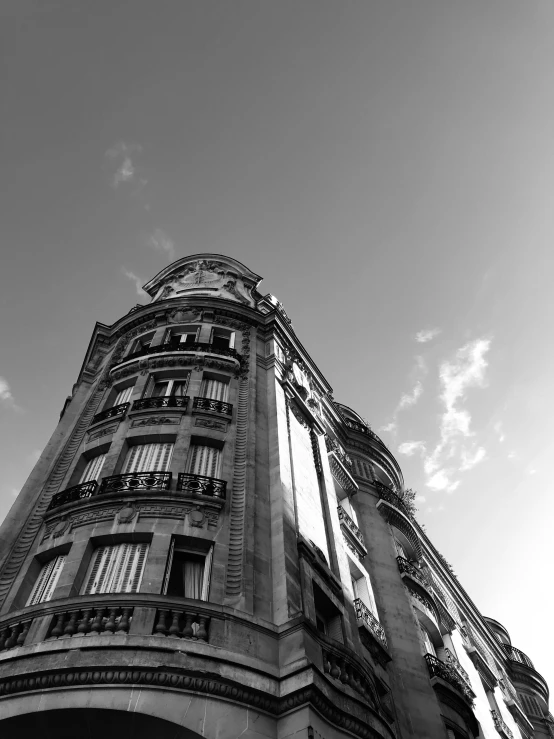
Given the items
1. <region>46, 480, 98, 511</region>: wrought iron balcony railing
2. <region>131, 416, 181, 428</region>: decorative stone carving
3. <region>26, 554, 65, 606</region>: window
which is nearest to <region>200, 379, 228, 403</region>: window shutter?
<region>131, 416, 181, 428</region>: decorative stone carving

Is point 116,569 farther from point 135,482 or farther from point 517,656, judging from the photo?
point 517,656

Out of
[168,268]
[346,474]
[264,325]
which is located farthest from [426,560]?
[168,268]

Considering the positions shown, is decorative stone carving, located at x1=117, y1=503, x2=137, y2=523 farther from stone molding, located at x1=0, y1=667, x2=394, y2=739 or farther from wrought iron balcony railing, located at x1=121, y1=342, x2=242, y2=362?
wrought iron balcony railing, located at x1=121, y1=342, x2=242, y2=362

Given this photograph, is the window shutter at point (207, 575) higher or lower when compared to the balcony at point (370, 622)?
lower

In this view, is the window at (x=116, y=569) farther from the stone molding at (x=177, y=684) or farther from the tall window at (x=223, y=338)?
the tall window at (x=223, y=338)

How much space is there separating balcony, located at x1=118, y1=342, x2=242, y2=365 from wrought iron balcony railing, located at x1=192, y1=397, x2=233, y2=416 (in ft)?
9.94

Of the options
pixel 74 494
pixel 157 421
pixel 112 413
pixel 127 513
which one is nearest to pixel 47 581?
pixel 127 513

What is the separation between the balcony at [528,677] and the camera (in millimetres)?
41312

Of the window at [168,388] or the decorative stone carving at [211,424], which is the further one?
the window at [168,388]

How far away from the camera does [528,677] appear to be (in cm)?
4172

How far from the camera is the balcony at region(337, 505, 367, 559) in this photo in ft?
70.0

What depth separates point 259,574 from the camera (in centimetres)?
1321

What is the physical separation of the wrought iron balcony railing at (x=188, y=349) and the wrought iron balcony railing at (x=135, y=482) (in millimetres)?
7074

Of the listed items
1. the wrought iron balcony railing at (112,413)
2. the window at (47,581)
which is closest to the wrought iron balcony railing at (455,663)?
the wrought iron balcony railing at (112,413)
